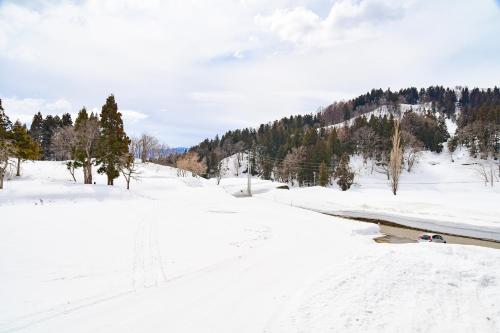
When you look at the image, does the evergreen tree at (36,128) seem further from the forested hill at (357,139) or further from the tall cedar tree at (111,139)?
the tall cedar tree at (111,139)

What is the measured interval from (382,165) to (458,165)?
61.9 ft

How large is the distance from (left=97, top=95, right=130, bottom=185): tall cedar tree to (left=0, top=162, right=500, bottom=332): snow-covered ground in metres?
22.8

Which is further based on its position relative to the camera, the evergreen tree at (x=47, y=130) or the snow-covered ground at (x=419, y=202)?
the evergreen tree at (x=47, y=130)

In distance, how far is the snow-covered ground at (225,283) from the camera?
296 inches

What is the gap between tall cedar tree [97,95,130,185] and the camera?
4144cm

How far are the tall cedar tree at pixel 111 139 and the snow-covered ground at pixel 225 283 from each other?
2278 centimetres

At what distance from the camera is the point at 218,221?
2447 cm

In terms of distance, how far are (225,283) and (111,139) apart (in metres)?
36.1

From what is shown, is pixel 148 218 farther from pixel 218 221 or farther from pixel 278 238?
pixel 278 238

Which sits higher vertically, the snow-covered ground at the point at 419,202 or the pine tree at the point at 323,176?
the pine tree at the point at 323,176

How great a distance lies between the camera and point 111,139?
1645 inches

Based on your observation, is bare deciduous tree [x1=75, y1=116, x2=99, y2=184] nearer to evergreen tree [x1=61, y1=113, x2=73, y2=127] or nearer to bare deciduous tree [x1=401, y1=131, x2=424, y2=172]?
evergreen tree [x1=61, y1=113, x2=73, y2=127]

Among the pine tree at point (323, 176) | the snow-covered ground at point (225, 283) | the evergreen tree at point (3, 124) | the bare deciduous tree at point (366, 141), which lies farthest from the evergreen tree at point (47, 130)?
the bare deciduous tree at point (366, 141)

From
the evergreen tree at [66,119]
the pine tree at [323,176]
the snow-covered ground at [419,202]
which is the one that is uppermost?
the evergreen tree at [66,119]
